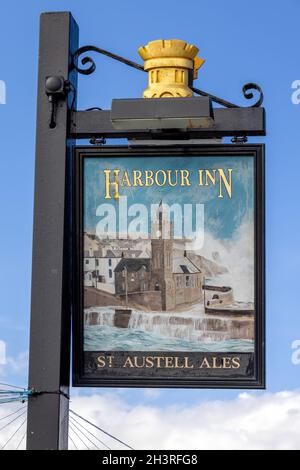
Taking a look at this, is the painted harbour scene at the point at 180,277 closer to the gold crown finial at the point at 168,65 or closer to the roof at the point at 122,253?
the roof at the point at 122,253

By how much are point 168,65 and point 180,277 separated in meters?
1.80

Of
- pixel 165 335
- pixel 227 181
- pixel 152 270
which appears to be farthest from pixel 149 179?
pixel 165 335

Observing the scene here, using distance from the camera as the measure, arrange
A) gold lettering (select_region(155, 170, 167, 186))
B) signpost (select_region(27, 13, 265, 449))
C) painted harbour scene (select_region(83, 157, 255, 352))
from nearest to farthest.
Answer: signpost (select_region(27, 13, 265, 449)) → painted harbour scene (select_region(83, 157, 255, 352)) → gold lettering (select_region(155, 170, 167, 186))

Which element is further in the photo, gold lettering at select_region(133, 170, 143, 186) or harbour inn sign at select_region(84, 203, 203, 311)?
gold lettering at select_region(133, 170, 143, 186)

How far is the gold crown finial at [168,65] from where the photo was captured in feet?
36.9

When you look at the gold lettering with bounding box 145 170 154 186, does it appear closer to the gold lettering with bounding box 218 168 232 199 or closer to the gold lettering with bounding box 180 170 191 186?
the gold lettering with bounding box 180 170 191 186

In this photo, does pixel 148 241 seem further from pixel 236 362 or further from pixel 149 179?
pixel 236 362

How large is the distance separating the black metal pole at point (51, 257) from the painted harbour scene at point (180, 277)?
0.33 metres

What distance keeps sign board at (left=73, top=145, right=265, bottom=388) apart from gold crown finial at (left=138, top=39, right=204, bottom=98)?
491mm

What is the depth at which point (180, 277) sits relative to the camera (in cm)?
1109

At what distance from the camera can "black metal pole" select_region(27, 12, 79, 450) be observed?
10.8 meters

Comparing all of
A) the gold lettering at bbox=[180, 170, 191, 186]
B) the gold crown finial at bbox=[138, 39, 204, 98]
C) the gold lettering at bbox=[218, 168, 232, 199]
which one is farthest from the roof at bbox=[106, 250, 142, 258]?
the gold crown finial at bbox=[138, 39, 204, 98]

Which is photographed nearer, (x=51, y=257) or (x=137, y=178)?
(x=51, y=257)
